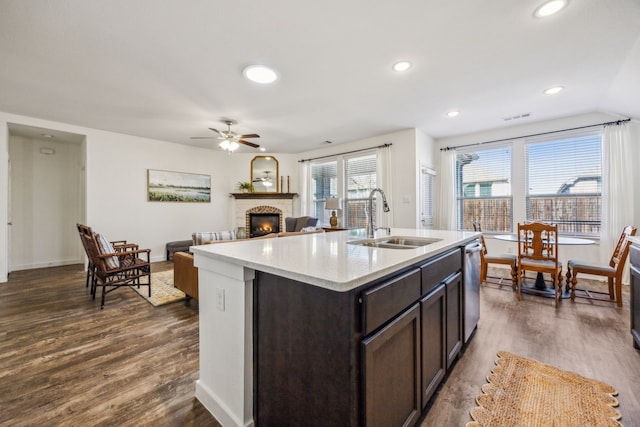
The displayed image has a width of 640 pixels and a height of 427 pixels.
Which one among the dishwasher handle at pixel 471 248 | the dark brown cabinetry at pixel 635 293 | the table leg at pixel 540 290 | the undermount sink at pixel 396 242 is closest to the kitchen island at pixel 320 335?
the undermount sink at pixel 396 242

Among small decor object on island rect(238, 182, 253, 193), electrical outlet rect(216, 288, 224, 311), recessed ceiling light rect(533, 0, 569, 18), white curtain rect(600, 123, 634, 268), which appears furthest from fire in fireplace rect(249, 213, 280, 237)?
white curtain rect(600, 123, 634, 268)

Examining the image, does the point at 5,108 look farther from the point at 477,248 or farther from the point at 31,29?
the point at 477,248

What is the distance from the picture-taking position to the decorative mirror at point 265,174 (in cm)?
703

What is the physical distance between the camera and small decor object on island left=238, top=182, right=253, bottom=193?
686 cm

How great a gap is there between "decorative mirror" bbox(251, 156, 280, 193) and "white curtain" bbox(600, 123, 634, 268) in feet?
20.6

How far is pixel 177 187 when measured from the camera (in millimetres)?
6043

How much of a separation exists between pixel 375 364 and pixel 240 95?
3467 millimetres

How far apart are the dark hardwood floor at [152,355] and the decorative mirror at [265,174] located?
4.21m

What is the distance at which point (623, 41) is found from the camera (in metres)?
2.31

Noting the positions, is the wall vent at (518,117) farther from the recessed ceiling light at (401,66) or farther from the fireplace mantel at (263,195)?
the fireplace mantel at (263,195)

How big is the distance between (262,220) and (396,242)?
5241 mm

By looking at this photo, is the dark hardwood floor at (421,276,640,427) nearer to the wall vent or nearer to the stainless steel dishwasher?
the stainless steel dishwasher

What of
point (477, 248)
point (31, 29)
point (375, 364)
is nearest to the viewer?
point (375, 364)

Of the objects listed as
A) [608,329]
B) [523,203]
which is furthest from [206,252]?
[523,203]
